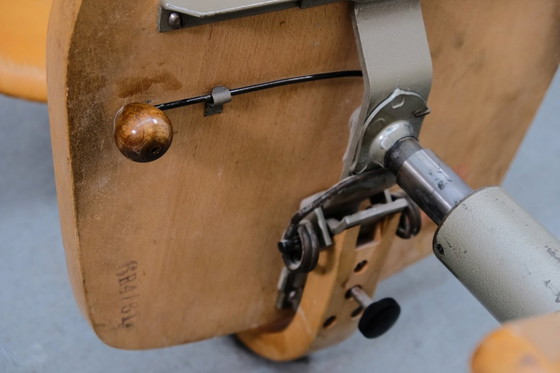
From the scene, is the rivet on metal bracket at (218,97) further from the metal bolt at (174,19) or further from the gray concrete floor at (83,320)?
the gray concrete floor at (83,320)

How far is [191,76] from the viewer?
736 mm

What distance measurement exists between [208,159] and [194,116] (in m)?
0.06

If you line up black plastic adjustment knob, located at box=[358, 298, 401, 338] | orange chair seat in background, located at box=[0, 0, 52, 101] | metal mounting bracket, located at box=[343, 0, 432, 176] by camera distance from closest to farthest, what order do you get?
metal mounting bracket, located at box=[343, 0, 432, 176], black plastic adjustment knob, located at box=[358, 298, 401, 338], orange chair seat in background, located at box=[0, 0, 52, 101]

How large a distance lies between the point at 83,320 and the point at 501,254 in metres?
0.70

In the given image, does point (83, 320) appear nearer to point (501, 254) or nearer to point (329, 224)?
point (329, 224)

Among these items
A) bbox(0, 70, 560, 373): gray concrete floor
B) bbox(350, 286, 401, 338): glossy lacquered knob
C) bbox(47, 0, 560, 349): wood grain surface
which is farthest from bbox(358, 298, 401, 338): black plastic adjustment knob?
bbox(0, 70, 560, 373): gray concrete floor

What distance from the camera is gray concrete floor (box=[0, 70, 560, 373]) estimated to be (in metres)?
1.16

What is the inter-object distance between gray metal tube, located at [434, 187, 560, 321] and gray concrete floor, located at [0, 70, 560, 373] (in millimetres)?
476

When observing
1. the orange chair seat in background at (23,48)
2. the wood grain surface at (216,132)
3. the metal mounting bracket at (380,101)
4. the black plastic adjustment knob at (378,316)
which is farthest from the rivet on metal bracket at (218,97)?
the orange chair seat in background at (23,48)

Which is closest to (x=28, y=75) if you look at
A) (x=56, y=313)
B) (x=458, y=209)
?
(x=56, y=313)

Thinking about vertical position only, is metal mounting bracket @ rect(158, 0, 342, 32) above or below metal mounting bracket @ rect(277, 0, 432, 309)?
above

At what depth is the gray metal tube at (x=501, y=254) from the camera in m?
0.70

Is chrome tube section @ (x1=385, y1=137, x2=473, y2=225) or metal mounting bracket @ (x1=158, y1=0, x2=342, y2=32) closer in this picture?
metal mounting bracket @ (x1=158, y1=0, x2=342, y2=32)

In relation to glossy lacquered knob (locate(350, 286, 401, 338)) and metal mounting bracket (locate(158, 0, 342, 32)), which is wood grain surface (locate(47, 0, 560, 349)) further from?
glossy lacquered knob (locate(350, 286, 401, 338))
